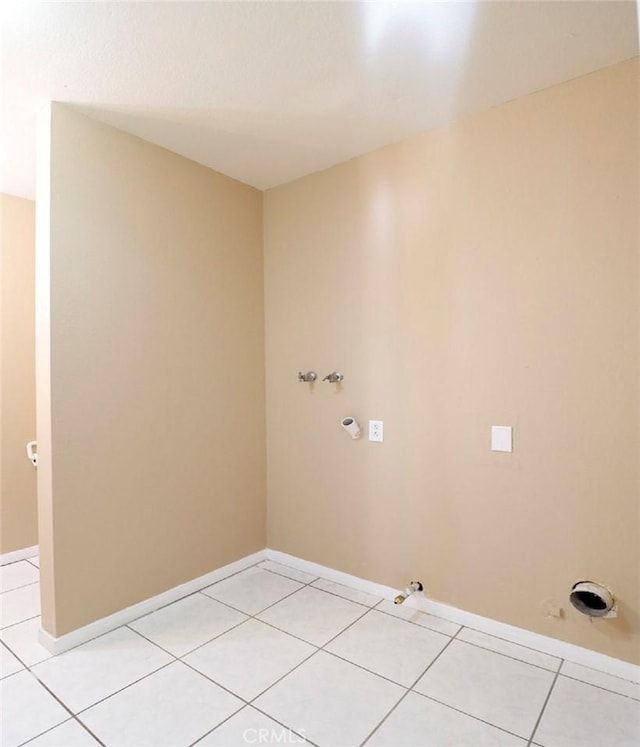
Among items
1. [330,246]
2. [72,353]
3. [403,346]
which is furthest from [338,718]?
[330,246]

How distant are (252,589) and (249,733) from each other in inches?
42.5

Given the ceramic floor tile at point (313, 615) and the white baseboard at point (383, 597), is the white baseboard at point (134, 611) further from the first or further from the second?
the ceramic floor tile at point (313, 615)

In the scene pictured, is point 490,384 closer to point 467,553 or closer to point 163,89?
point 467,553

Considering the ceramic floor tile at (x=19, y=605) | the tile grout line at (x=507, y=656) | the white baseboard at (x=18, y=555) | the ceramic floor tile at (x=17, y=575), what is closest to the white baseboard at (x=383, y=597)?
the tile grout line at (x=507, y=656)

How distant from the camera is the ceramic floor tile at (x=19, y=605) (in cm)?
227

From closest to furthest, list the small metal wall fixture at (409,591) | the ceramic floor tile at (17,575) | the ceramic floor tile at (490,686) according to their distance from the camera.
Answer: the ceramic floor tile at (490,686), the small metal wall fixture at (409,591), the ceramic floor tile at (17,575)

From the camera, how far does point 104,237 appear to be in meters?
2.17

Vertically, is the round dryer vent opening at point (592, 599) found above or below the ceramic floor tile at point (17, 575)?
above

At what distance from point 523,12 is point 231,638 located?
2723 mm

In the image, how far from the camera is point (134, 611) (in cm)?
225

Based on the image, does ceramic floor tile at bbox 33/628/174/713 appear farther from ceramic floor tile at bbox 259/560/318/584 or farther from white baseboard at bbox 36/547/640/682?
ceramic floor tile at bbox 259/560/318/584

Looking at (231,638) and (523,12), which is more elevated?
(523,12)
